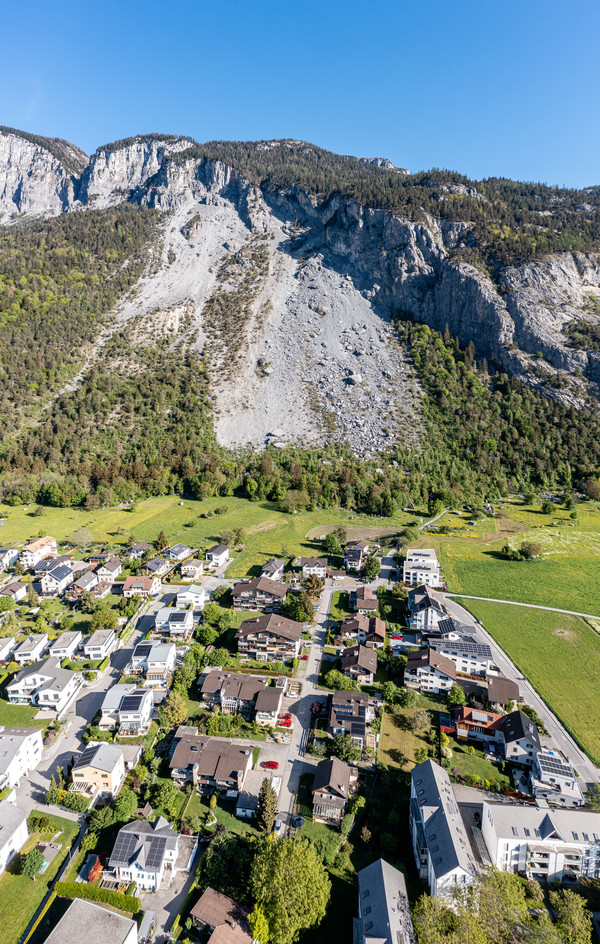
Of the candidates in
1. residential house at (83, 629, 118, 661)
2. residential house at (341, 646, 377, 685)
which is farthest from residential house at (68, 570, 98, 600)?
residential house at (341, 646, 377, 685)

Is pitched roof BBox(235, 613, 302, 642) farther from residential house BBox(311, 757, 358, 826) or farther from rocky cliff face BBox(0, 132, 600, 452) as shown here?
rocky cliff face BBox(0, 132, 600, 452)

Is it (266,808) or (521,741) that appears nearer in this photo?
(266,808)

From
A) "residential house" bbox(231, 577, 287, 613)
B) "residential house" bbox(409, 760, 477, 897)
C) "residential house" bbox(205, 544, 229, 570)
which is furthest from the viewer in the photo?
"residential house" bbox(205, 544, 229, 570)

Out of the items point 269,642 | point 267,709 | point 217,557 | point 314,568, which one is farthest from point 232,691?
point 217,557

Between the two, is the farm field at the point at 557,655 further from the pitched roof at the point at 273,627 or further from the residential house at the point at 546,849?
the pitched roof at the point at 273,627

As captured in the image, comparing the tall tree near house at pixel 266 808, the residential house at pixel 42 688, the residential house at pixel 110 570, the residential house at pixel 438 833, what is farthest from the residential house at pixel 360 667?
the residential house at pixel 110 570

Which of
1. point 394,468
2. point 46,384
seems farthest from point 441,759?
point 46,384

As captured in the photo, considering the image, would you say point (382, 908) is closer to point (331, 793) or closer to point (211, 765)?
point (331, 793)
